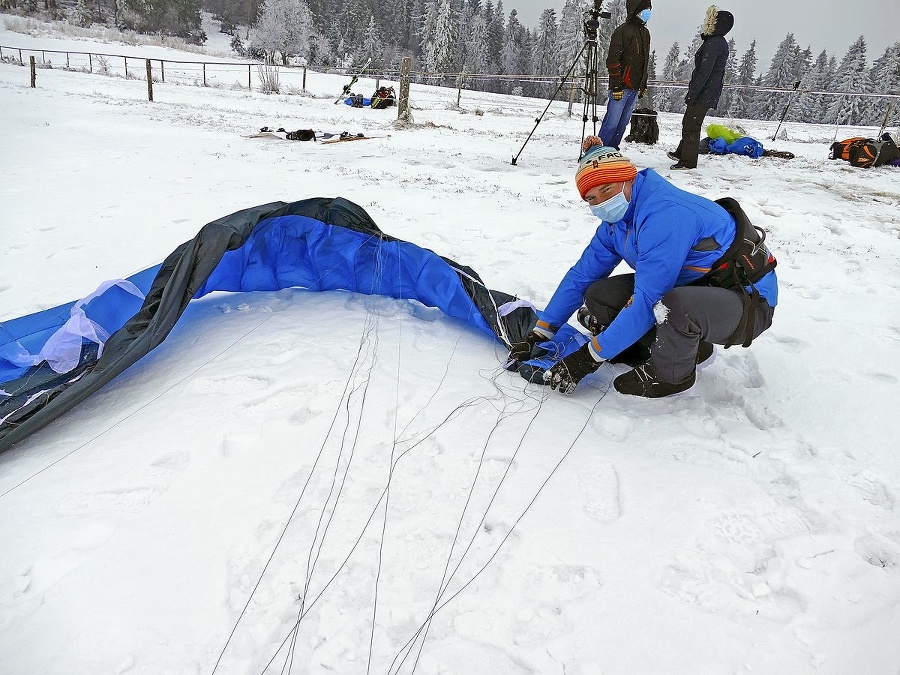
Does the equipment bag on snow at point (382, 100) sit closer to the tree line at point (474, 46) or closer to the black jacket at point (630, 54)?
the black jacket at point (630, 54)

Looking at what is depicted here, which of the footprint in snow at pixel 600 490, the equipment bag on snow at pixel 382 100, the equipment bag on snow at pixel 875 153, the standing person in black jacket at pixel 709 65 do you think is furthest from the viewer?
the equipment bag on snow at pixel 382 100

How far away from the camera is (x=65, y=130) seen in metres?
7.18

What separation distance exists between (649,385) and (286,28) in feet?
161

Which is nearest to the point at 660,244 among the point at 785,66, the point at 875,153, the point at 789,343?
the point at 789,343

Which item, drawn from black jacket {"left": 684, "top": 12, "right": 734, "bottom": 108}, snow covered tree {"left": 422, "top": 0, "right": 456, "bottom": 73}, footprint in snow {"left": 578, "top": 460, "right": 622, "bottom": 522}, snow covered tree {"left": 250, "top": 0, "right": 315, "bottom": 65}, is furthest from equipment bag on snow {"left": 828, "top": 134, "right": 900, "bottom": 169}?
snow covered tree {"left": 250, "top": 0, "right": 315, "bottom": 65}

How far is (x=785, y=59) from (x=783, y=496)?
4880 cm

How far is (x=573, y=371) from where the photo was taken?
2.17 metres

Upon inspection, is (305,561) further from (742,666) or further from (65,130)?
(65,130)

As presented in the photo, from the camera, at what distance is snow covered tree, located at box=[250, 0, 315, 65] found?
4184cm

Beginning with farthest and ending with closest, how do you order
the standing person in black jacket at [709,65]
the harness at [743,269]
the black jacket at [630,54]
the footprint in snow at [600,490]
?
the black jacket at [630,54] → the standing person in black jacket at [709,65] → the harness at [743,269] → the footprint in snow at [600,490]

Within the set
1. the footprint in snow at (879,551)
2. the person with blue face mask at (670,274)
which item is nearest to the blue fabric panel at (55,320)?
the person with blue face mask at (670,274)

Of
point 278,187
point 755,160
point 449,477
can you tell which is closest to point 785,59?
point 755,160

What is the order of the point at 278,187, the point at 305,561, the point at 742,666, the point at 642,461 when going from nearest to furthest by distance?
the point at 742,666
the point at 305,561
the point at 642,461
the point at 278,187

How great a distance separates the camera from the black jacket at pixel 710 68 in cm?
553
